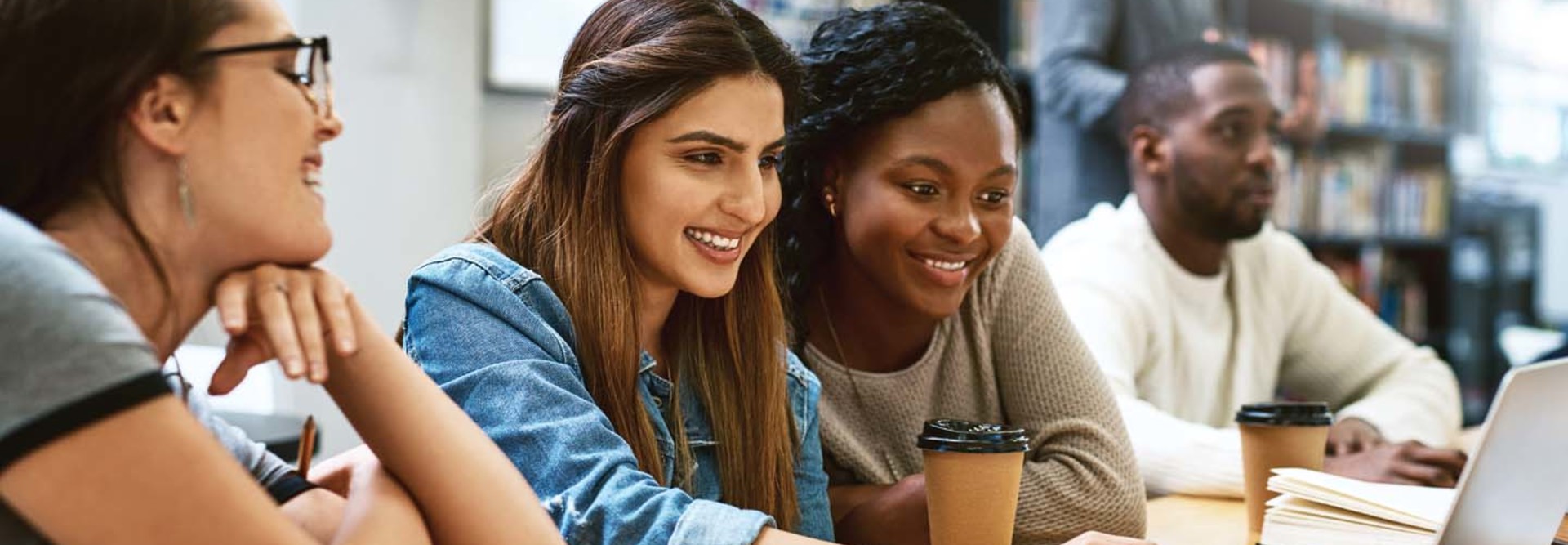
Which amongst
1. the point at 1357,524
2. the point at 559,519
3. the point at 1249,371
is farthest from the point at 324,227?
the point at 1249,371

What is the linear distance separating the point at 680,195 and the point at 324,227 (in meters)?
0.39

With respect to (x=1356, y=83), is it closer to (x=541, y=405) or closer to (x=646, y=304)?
(x=646, y=304)

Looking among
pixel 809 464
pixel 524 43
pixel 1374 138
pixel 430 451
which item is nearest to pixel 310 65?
pixel 430 451

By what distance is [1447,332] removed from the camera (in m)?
6.07

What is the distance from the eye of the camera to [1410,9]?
5.97 m

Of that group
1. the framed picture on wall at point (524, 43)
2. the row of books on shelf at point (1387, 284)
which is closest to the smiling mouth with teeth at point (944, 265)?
the framed picture on wall at point (524, 43)

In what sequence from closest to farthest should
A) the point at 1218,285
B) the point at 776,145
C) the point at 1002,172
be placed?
1. the point at 776,145
2. the point at 1002,172
3. the point at 1218,285

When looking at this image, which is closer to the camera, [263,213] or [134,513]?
[134,513]

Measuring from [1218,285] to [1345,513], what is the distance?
1.45m

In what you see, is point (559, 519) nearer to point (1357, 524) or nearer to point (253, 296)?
point (253, 296)

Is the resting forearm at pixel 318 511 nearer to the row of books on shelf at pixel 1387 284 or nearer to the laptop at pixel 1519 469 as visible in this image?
the laptop at pixel 1519 469

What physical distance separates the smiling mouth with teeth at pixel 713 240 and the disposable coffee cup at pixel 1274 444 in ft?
1.96

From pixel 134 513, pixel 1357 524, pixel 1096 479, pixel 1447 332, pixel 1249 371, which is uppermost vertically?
pixel 134 513

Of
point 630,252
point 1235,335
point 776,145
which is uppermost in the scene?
point 776,145
